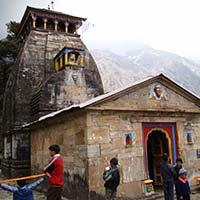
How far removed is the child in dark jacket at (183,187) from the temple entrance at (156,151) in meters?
3.12

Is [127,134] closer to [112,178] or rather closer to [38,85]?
[112,178]

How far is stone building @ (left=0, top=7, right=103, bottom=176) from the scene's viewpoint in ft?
45.7

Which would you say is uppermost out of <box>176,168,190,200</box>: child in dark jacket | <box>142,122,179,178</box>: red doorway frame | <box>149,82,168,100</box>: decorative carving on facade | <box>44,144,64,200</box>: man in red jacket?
<box>149,82,168,100</box>: decorative carving on facade

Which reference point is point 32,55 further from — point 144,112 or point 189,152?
point 189,152

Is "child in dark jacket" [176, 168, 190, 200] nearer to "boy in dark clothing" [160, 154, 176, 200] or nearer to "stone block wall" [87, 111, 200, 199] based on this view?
"boy in dark clothing" [160, 154, 176, 200]

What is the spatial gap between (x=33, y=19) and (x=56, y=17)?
1.73m

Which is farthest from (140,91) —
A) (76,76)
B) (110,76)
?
(110,76)

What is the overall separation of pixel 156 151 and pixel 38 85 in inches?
339

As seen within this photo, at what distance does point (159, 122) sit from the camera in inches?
352

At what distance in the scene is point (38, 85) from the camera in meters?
15.7

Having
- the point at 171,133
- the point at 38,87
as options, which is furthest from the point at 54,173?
the point at 38,87

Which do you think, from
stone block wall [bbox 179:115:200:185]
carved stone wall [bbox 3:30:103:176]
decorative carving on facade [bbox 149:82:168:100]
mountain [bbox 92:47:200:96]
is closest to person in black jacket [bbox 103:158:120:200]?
decorative carving on facade [bbox 149:82:168:100]

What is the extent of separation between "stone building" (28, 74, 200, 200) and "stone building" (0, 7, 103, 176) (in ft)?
13.2

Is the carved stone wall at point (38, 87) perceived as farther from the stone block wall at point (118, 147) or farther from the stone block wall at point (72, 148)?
the stone block wall at point (118, 147)
